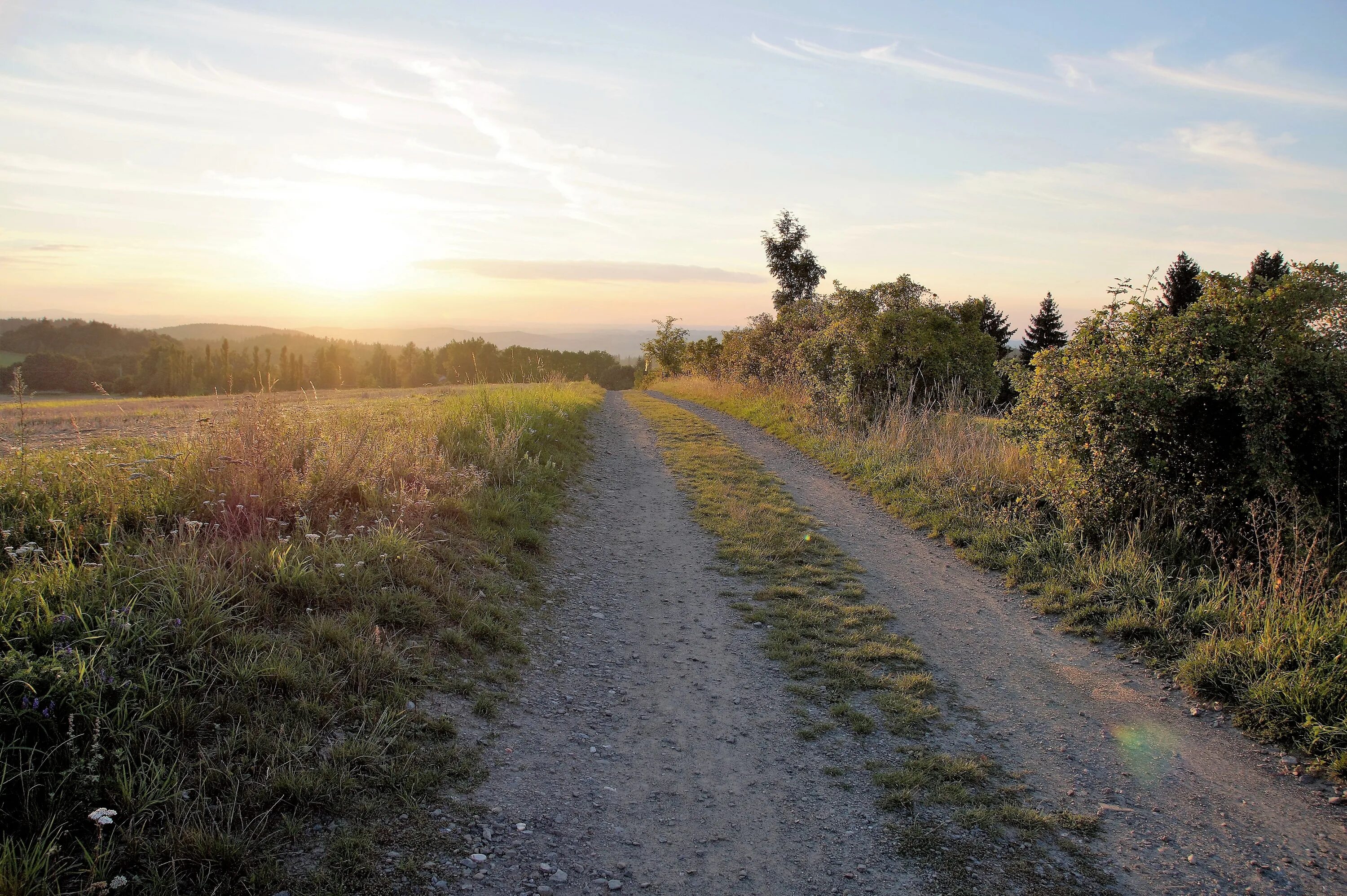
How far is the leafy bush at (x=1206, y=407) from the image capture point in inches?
220

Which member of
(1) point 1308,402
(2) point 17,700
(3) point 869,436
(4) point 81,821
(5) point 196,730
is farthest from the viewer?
(3) point 869,436

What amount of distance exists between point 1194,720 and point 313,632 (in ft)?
18.3

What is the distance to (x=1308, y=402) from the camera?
5.55 m

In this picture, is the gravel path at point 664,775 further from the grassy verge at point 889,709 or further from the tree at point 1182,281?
the tree at point 1182,281

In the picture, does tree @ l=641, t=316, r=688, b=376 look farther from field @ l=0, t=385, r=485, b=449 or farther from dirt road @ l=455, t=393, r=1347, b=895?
dirt road @ l=455, t=393, r=1347, b=895

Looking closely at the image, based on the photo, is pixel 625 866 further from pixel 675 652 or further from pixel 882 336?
pixel 882 336

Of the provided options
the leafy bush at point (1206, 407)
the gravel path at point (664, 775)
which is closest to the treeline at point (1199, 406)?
the leafy bush at point (1206, 407)

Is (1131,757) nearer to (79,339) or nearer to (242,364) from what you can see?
(242,364)

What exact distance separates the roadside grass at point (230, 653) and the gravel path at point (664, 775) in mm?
403

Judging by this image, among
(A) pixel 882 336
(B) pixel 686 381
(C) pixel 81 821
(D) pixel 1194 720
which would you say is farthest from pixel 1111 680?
(B) pixel 686 381

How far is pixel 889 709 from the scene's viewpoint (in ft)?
13.8

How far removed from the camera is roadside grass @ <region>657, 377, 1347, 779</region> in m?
4.02

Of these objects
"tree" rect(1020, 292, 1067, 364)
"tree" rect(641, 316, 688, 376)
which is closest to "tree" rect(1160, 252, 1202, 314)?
"tree" rect(1020, 292, 1067, 364)

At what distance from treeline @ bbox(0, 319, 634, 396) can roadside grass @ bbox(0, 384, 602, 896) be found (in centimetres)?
118
